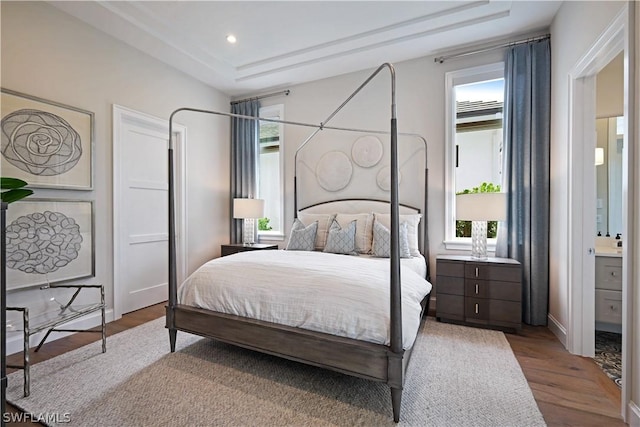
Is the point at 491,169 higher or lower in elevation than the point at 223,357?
higher

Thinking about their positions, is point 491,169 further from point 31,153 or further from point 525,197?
point 31,153

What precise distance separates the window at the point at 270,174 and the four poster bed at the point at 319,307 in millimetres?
2108

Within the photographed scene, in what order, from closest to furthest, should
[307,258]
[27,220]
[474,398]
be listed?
[474,398] → [27,220] → [307,258]

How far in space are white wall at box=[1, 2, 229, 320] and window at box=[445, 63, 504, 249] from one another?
3.46 m

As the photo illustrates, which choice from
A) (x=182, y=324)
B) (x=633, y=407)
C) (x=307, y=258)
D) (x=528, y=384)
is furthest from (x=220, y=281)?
(x=633, y=407)

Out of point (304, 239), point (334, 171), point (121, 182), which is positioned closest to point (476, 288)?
point (304, 239)

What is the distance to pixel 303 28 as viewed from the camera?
3305 millimetres

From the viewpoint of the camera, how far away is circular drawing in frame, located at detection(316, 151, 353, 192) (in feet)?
13.8

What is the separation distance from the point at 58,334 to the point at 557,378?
421cm

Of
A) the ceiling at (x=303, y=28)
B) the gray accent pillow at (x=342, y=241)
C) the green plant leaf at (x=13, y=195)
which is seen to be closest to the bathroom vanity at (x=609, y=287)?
the gray accent pillow at (x=342, y=241)

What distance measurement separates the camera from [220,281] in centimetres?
239

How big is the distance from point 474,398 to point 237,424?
144 cm

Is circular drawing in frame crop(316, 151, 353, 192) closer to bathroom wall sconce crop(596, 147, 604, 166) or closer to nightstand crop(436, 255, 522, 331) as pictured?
nightstand crop(436, 255, 522, 331)

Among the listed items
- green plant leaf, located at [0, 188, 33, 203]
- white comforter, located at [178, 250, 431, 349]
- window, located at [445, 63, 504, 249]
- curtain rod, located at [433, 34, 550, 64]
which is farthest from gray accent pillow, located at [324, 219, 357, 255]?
green plant leaf, located at [0, 188, 33, 203]
